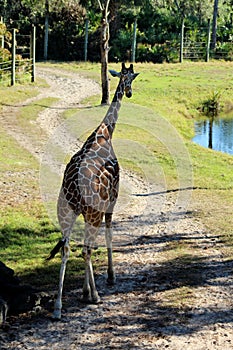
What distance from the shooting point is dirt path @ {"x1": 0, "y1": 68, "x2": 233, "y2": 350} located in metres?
7.57

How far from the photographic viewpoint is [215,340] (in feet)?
25.2

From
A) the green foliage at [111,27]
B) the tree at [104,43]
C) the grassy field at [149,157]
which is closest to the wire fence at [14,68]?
the grassy field at [149,157]

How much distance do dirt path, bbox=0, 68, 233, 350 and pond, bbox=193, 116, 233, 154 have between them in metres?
9.15

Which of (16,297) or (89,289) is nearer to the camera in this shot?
(16,297)

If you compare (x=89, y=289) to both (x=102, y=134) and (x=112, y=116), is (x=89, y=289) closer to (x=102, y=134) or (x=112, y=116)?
(x=102, y=134)

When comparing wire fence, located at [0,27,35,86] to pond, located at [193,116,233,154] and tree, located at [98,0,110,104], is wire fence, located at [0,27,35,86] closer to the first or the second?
tree, located at [98,0,110,104]

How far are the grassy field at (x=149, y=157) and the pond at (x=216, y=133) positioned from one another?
0.43 meters

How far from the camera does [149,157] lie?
1755 centimetres

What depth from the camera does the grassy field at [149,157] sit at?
10773mm

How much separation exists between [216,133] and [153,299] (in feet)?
52.9

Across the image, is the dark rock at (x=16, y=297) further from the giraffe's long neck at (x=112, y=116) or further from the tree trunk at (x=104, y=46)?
the tree trunk at (x=104, y=46)

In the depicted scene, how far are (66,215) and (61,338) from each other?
4.86 ft

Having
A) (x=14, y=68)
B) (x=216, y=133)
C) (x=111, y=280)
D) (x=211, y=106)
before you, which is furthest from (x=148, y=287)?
(x=211, y=106)

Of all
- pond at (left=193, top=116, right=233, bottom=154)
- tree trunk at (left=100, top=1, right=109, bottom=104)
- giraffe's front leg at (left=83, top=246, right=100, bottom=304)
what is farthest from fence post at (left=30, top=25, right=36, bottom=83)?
giraffe's front leg at (left=83, top=246, right=100, bottom=304)
